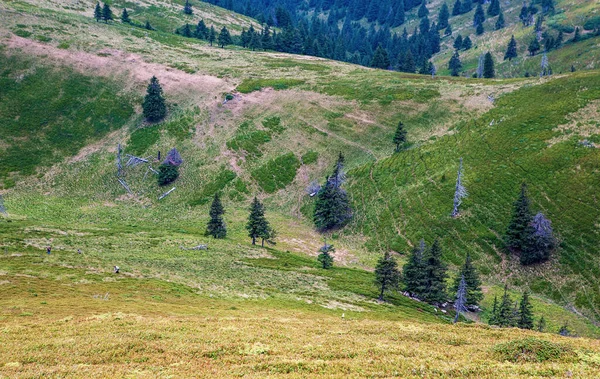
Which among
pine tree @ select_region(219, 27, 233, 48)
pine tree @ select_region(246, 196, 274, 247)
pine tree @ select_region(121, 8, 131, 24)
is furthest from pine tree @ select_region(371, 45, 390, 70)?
pine tree @ select_region(246, 196, 274, 247)

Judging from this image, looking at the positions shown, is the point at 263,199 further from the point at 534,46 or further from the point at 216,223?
the point at 534,46

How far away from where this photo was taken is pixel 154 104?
109m

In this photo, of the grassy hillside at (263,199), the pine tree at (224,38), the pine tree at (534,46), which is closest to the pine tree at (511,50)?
the pine tree at (534,46)

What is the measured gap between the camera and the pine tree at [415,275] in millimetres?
58156

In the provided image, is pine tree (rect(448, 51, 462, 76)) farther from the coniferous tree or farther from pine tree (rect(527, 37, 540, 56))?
the coniferous tree

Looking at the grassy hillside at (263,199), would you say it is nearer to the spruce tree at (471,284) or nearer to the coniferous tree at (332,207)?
the spruce tree at (471,284)

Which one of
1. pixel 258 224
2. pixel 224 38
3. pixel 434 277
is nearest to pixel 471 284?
pixel 434 277

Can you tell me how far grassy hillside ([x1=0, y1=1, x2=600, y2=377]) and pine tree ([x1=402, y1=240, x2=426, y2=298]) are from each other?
334cm

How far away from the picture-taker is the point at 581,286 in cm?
5672

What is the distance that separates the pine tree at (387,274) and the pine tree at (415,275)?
6644mm

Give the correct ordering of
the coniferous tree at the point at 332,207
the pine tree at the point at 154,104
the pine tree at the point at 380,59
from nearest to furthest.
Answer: the coniferous tree at the point at 332,207
the pine tree at the point at 154,104
the pine tree at the point at 380,59

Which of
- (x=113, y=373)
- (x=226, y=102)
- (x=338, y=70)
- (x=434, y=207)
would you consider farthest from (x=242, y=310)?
(x=338, y=70)

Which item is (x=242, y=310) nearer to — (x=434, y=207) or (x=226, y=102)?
(x=434, y=207)

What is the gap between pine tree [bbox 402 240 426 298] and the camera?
191ft
